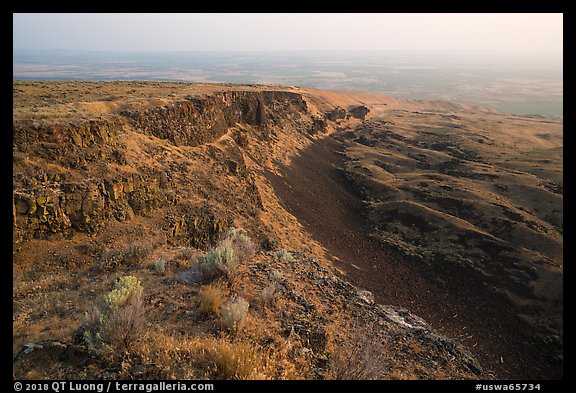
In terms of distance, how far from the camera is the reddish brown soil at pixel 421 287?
18578mm

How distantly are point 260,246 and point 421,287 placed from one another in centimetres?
1327

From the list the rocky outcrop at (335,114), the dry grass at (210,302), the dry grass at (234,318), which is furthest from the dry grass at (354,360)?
the rocky outcrop at (335,114)

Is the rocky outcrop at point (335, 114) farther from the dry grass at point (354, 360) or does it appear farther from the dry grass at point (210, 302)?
the dry grass at point (210, 302)

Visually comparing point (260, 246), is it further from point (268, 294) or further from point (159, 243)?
point (268, 294)

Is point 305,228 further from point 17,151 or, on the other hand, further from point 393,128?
point 393,128

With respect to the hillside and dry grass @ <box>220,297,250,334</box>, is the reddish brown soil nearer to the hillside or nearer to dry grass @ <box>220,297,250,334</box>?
the hillside

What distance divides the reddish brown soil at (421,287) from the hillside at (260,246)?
0.57 feet

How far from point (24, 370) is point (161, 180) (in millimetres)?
16259

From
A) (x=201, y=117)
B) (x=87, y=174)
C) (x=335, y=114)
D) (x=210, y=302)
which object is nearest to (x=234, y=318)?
(x=210, y=302)

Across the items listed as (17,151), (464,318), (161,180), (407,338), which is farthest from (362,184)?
(17,151)

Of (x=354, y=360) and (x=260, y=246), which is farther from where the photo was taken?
(x=260, y=246)

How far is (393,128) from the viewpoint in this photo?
7750 centimetres

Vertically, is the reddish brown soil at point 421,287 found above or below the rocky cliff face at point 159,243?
below

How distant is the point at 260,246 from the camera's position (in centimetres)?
2211
